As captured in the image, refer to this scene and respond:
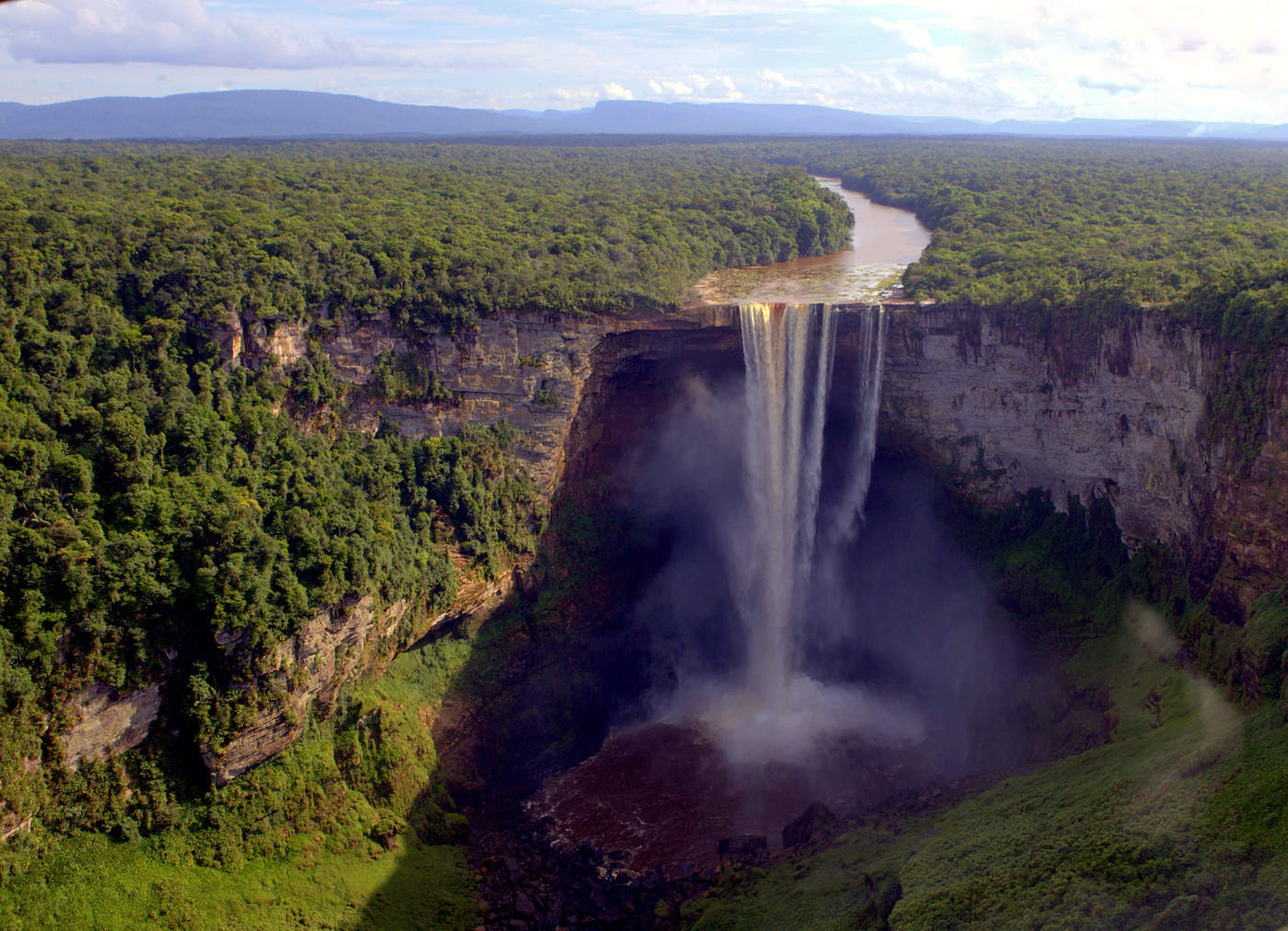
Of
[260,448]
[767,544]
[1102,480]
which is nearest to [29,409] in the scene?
[260,448]

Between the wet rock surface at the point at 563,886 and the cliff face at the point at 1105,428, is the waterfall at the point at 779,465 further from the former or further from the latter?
the wet rock surface at the point at 563,886

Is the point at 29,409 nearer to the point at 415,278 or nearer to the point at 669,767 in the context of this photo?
the point at 415,278

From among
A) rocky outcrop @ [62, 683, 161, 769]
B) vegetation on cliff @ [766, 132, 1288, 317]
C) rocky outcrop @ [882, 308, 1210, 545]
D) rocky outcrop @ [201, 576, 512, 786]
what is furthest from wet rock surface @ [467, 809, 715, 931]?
vegetation on cliff @ [766, 132, 1288, 317]

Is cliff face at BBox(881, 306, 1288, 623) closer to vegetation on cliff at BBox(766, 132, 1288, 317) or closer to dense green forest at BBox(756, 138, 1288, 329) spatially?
dense green forest at BBox(756, 138, 1288, 329)

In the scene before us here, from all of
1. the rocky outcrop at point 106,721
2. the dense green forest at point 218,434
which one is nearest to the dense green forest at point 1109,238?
the dense green forest at point 218,434

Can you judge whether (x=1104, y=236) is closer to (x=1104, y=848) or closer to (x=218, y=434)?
(x=1104, y=848)

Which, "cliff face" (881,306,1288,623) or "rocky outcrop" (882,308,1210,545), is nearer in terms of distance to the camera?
"cliff face" (881,306,1288,623)
